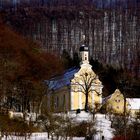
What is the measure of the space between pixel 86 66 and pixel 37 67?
4.85 m

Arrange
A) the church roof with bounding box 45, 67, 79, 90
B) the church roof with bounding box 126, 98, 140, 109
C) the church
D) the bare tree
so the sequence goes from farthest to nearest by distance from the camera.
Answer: the church roof with bounding box 126, 98, 140, 109 → the church roof with bounding box 45, 67, 79, 90 → the church → the bare tree

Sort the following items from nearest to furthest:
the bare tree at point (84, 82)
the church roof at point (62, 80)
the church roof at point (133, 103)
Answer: the bare tree at point (84, 82) → the church roof at point (62, 80) → the church roof at point (133, 103)

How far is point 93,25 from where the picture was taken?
109 meters

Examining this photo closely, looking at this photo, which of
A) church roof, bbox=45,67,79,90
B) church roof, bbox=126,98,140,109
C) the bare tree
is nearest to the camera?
the bare tree

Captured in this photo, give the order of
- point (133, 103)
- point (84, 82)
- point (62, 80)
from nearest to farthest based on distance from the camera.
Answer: point (84, 82) < point (62, 80) < point (133, 103)

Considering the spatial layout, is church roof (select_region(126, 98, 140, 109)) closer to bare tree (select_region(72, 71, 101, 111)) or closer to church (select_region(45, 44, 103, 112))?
church (select_region(45, 44, 103, 112))

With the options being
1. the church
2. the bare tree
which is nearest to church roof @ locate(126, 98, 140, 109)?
the church

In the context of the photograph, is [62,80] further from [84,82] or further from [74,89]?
[84,82]

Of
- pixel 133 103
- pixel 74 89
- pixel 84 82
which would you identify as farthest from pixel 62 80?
pixel 133 103

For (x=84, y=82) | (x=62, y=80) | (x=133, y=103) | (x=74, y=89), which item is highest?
(x=62, y=80)

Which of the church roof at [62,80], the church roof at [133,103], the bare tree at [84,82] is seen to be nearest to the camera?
the bare tree at [84,82]

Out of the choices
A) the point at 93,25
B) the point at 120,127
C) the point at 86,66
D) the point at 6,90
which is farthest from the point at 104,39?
the point at 120,127

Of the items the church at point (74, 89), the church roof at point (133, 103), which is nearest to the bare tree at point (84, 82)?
the church at point (74, 89)

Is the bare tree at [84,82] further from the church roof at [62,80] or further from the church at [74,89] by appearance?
the church roof at [62,80]
